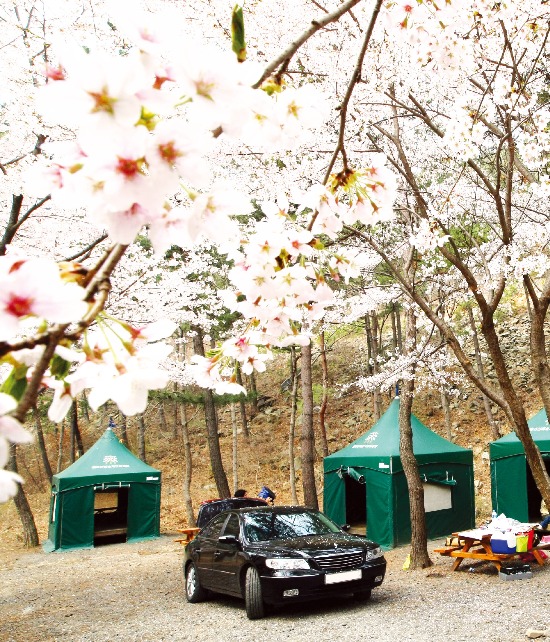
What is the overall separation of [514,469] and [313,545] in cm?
595

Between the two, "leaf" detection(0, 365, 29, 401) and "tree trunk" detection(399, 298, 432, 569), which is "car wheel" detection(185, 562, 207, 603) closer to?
"tree trunk" detection(399, 298, 432, 569)

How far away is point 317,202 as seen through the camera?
1356 mm

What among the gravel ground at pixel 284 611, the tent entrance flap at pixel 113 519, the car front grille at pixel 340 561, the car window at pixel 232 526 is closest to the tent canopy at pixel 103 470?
the tent entrance flap at pixel 113 519

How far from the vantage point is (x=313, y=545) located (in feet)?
21.2

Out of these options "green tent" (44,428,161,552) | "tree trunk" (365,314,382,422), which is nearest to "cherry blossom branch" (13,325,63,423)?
"green tent" (44,428,161,552)

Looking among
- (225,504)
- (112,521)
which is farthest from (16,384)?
(112,521)

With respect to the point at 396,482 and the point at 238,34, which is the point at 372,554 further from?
the point at 238,34

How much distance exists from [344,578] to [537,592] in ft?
7.04

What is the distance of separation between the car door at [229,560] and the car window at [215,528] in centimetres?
20

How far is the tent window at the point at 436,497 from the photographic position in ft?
36.7

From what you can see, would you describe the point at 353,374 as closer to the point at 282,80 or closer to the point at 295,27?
the point at 295,27

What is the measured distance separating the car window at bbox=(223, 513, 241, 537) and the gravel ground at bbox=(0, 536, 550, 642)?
2.71ft

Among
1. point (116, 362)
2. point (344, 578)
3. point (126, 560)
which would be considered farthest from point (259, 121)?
point (126, 560)

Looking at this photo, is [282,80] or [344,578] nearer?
[282,80]
